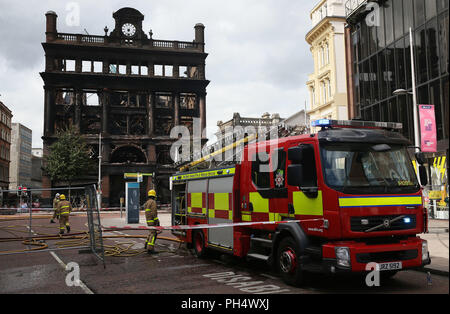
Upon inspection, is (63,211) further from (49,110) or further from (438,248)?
(49,110)

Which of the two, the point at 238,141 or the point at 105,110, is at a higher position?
the point at 105,110

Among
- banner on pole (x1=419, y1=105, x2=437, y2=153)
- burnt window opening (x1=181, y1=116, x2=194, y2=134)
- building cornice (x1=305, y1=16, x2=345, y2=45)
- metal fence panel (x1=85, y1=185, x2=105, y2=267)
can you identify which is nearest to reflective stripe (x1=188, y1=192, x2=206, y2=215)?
metal fence panel (x1=85, y1=185, x2=105, y2=267)

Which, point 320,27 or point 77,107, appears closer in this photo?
point 320,27

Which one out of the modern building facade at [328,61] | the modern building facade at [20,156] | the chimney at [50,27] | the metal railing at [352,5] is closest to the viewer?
the metal railing at [352,5]

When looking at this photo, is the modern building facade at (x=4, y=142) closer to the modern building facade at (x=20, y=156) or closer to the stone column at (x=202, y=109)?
the modern building facade at (x=20, y=156)

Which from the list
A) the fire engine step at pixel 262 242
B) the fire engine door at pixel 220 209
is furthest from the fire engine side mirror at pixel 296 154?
the fire engine door at pixel 220 209

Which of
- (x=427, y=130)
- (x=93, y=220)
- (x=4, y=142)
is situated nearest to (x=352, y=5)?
(x=427, y=130)

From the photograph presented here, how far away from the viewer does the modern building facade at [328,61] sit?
3173 centimetres

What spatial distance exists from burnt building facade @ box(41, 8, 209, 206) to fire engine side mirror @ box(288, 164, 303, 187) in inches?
1554

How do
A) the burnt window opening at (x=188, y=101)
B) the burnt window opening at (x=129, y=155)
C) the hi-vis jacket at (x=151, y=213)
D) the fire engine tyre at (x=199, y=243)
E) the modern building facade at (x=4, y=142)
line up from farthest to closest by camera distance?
the modern building facade at (x=4, y=142) → the burnt window opening at (x=188, y=101) → the burnt window opening at (x=129, y=155) → the hi-vis jacket at (x=151, y=213) → the fire engine tyre at (x=199, y=243)

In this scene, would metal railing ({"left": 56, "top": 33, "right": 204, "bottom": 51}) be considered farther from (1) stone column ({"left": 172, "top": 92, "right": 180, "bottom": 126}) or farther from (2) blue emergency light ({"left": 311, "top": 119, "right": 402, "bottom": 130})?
(2) blue emergency light ({"left": 311, "top": 119, "right": 402, "bottom": 130})

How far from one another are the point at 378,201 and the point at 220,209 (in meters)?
4.11

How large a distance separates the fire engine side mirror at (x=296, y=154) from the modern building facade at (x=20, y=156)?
11018 centimetres

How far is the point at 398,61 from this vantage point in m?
24.3
